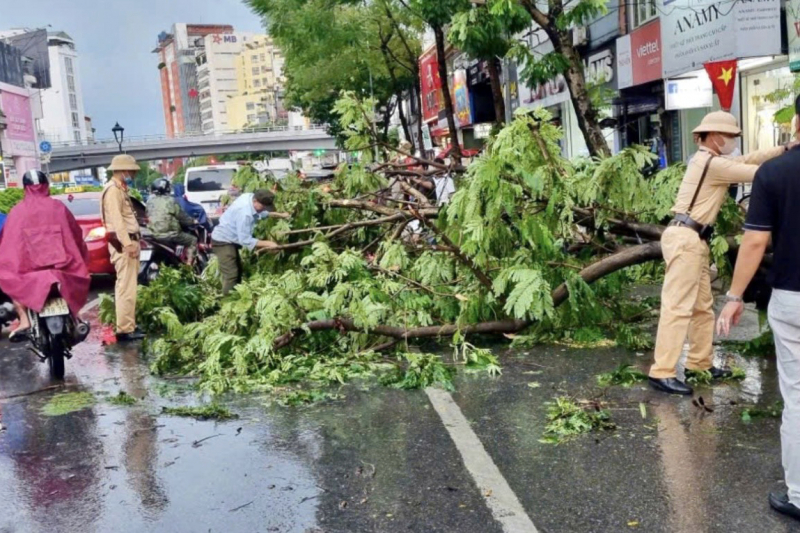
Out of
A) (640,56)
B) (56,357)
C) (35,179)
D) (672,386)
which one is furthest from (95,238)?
(640,56)

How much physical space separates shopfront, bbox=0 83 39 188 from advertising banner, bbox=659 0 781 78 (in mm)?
57102

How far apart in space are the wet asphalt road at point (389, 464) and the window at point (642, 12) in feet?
49.7

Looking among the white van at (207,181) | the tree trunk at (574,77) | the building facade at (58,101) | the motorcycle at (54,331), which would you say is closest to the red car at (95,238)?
the motorcycle at (54,331)

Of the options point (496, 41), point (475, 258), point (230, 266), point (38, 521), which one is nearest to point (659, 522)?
point (38, 521)

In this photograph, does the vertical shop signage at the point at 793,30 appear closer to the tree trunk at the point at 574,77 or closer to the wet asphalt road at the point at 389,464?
the tree trunk at the point at 574,77

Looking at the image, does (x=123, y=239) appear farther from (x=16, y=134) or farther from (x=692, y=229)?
(x=16, y=134)

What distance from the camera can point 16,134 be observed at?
73.3 meters

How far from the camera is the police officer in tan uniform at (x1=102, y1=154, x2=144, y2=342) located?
9.84 meters

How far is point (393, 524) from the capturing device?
4.36m

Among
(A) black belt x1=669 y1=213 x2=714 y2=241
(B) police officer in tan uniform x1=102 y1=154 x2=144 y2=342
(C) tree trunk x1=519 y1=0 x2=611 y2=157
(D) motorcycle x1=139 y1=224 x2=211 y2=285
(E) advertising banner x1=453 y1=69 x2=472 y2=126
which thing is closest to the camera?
(A) black belt x1=669 y1=213 x2=714 y2=241

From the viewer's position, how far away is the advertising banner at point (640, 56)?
20234mm

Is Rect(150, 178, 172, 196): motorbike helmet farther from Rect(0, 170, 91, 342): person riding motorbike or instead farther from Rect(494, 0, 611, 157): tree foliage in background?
Rect(494, 0, 611, 157): tree foliage in background

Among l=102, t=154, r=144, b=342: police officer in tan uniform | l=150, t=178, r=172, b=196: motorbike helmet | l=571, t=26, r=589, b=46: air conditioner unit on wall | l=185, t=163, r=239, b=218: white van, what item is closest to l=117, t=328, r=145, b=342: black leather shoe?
l=102, t=154, r=144, b=342: police officer in tan uniform

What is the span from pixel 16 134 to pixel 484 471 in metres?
76.3
